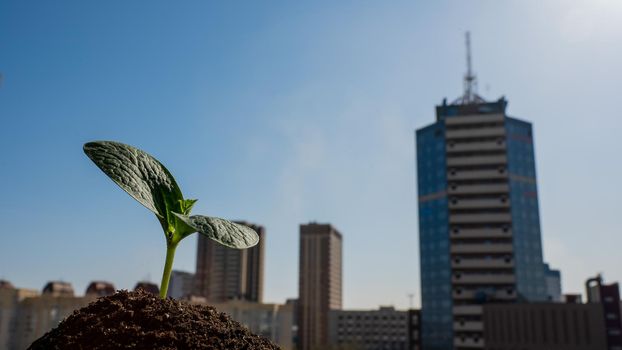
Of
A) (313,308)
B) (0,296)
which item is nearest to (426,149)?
(0,296)

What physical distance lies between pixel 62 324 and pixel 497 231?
85405 millimetres

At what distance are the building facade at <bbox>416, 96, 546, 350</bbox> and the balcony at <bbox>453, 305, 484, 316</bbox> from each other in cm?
14

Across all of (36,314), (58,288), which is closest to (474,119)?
(36,314)

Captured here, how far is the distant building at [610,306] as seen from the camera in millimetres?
66812

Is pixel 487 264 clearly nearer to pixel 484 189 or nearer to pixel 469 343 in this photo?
pixel 484 189

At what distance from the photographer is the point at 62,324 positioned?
337 centimetres

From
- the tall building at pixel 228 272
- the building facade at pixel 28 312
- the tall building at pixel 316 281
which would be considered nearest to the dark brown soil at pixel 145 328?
the building facade at pixel 28 312

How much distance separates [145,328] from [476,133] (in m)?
88.4

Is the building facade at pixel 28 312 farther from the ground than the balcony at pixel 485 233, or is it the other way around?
the balcony at pixel 485 233

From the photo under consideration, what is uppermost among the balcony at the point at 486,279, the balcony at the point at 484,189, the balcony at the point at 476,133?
the balcony at the point at 476,133

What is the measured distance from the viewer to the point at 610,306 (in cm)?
7025

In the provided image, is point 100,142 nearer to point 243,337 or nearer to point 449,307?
point 243,337

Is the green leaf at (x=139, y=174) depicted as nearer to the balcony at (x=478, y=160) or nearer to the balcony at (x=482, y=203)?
the balcony at (x=482, y=203)

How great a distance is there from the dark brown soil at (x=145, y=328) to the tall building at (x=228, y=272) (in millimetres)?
174550
